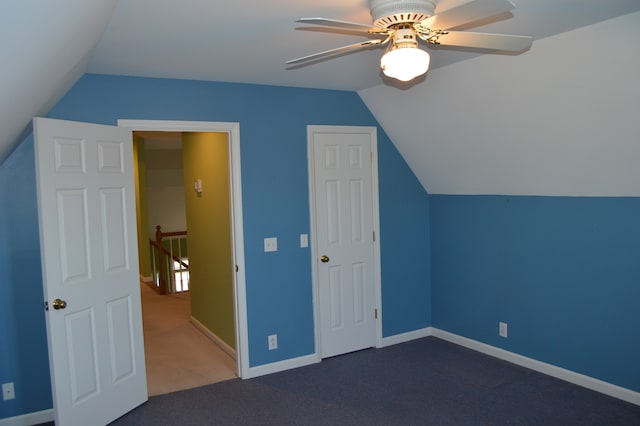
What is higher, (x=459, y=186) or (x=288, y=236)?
(x=459, y=186)

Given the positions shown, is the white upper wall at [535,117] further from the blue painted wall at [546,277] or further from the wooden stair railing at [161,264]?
the wooden stair railing at [161,264]

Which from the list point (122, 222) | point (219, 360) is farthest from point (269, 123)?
point (219, 360)

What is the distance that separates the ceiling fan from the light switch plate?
2.25m

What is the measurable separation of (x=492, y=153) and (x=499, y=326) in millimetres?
1555

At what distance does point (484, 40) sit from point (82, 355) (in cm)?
300

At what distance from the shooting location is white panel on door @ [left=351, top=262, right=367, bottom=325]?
4.57 metres

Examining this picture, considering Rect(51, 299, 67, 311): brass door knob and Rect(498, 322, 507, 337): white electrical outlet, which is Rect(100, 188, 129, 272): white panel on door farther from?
Rect(498, 322, 507, 337): white electrical outlet

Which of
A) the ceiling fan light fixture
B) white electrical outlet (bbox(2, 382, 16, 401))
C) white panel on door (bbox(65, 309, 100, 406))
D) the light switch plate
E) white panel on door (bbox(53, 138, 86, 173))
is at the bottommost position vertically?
white electrical outlet (bbox(2, 382, 16, 401))

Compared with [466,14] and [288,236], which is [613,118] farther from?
[288,236]

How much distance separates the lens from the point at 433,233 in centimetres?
498

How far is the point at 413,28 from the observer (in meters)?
2.10

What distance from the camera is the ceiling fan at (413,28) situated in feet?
6.33

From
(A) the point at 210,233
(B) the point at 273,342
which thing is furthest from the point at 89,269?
(A) the point at 210,233

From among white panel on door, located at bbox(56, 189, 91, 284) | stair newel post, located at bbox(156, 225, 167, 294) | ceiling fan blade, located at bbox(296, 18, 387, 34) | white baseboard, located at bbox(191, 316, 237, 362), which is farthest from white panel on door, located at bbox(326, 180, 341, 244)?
stair newel post, located at bbox(156, 225, 167, 294)
